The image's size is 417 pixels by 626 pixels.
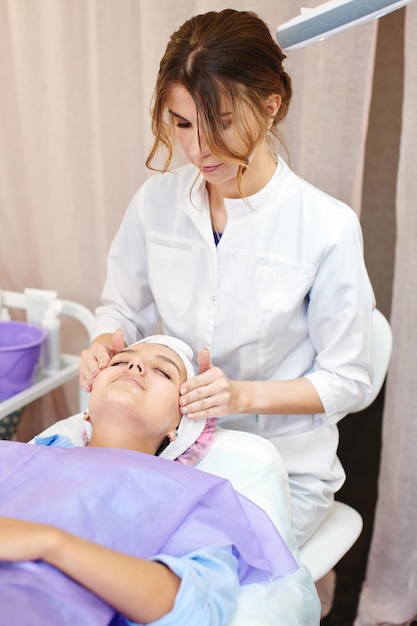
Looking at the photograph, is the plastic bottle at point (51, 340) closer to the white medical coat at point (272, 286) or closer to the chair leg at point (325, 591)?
the white medical coat at point (272, 286)

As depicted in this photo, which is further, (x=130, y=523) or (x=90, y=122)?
(x=90, y=122)

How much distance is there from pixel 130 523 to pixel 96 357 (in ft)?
1.37

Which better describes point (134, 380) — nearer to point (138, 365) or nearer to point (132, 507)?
point (138, 365)

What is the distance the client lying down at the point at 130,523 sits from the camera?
2.85ft

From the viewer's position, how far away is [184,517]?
1.02 meters

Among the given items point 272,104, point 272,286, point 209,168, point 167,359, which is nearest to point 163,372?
point 167,359

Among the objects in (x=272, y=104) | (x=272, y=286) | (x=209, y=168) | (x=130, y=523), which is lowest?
(x=130, y=523)

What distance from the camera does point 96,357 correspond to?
1.34m

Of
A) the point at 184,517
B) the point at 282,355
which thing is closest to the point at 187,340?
the point at 282,355

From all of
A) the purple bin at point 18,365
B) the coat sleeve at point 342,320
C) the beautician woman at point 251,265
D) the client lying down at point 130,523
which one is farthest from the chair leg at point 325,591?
the purple bin at point 18,365

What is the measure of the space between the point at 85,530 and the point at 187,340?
0.56 metres

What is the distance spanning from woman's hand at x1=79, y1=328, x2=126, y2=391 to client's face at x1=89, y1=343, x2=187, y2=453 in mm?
36

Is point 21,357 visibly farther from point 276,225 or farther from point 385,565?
point 385,565

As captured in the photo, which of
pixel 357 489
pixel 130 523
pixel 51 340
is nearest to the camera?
pixel 130 523
